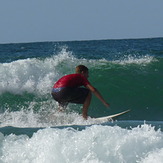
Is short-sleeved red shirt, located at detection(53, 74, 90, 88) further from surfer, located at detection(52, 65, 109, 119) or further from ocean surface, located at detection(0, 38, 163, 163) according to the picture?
ocean surface, located at detection(0, 38, 163, 163)

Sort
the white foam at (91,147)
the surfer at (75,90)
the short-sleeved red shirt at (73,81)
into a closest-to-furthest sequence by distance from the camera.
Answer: the white foam at (91,147) < the short-sleeved red shirt at (73,81) < the surfer at (75,90)

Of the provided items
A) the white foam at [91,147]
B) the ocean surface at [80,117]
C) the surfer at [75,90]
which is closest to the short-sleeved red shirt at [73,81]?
the surfer at [75,90]

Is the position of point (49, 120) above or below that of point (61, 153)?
below

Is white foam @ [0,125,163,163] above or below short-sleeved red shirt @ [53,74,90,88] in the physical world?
above

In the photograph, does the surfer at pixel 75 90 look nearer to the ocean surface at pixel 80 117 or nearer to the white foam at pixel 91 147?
the ocean surface at pixel 80 117

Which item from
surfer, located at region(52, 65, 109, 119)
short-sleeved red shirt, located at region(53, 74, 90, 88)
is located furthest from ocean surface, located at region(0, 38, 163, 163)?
short-sleeved red shirt, located at region(53, 74, 90, 88)

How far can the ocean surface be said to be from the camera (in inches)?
266

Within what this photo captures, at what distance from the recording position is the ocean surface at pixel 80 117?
266 inches

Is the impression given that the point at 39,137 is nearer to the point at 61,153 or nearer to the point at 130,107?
the point at 61,153

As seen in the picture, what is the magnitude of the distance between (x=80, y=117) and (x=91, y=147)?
3615 mm

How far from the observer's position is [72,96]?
10383 millimetres

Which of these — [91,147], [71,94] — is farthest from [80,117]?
[91,147]

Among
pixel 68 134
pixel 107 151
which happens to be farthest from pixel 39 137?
pixel 107 151

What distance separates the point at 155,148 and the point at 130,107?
672 cm
